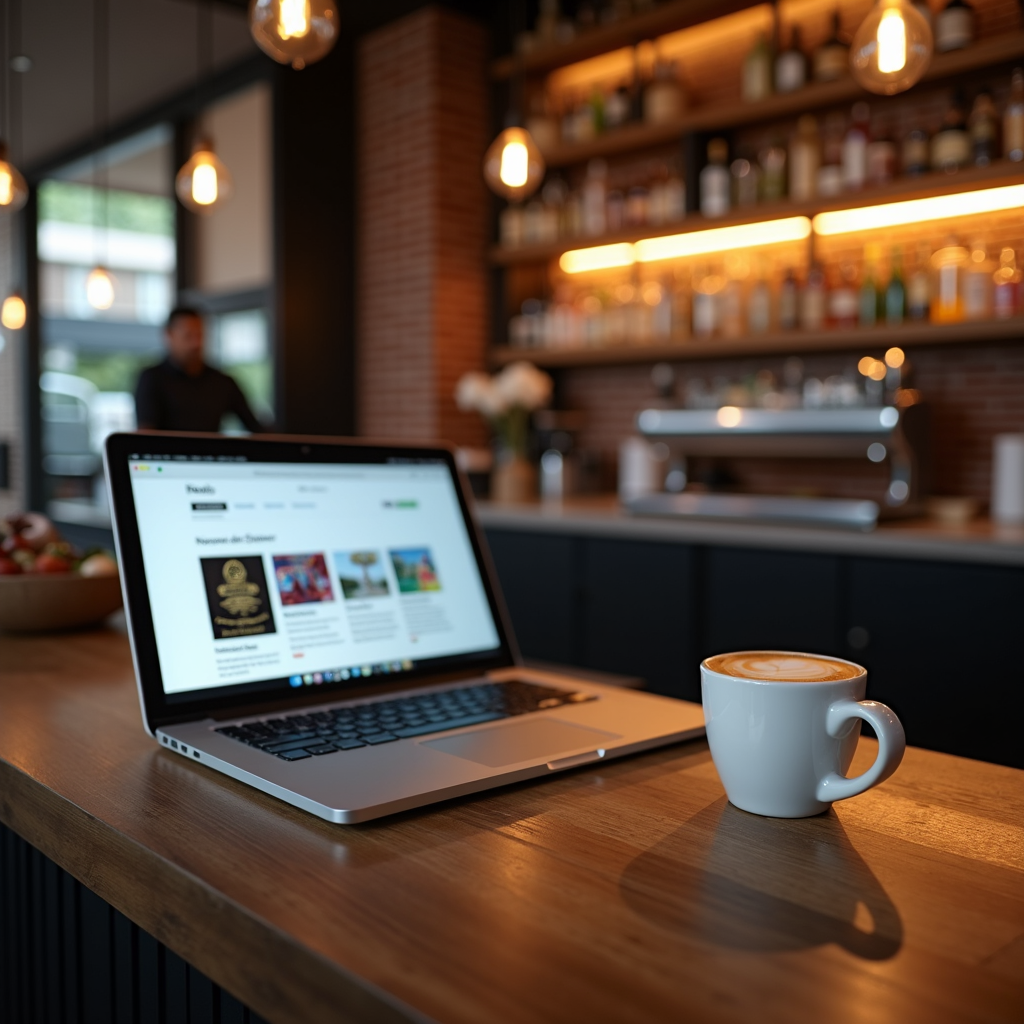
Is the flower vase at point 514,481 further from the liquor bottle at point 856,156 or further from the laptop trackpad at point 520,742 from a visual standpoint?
the laptop trackpad at point 520,742

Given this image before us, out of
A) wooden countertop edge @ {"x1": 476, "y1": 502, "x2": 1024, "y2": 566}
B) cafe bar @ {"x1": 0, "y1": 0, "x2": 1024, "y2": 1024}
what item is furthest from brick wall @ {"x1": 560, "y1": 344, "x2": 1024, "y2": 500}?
wooden countertop edge @ {"x1": 476, "y1": 502, "x2": 1024, "y2": 566}

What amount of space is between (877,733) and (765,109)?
326 cm

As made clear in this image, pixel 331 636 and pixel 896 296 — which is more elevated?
pixel 896 296

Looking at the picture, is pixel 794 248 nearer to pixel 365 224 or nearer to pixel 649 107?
pixel 649 107

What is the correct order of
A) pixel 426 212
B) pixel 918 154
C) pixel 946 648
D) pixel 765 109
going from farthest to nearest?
pixel 426 212 → pixel 765 109 → pixel 918 154 → pixel 946 648

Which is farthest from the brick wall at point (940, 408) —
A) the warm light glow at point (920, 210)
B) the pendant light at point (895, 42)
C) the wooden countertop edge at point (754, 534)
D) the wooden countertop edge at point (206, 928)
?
the wooden countertop edge at point (206, 928)

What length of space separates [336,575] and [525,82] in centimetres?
380

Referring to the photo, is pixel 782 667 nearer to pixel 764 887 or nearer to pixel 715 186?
pixel 764 887

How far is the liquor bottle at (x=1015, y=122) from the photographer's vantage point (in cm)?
285

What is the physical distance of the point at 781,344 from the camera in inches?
134

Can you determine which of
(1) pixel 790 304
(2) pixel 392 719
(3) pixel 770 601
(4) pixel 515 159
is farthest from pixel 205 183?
(2) pixel 392 719

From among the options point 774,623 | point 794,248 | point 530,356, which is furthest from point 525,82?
point 774,623

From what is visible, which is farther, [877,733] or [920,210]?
[920,210]

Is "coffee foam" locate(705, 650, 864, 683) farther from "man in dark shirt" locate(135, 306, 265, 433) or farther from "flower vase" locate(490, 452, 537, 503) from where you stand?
"man in dark shirt" locate(135, 306, 265, 433)
